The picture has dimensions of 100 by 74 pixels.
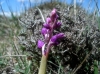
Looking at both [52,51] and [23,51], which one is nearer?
[52,51]

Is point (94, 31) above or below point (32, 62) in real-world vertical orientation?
above

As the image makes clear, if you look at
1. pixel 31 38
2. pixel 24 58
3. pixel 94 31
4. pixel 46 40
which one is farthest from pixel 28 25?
pixel 46 40

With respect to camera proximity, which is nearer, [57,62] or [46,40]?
[46,40]

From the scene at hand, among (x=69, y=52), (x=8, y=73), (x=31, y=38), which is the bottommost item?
(x=8, y=73)

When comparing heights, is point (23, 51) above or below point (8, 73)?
above

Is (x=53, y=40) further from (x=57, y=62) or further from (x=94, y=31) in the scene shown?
(x=94, y=31)

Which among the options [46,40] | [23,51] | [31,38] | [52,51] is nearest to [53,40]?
[46,40]

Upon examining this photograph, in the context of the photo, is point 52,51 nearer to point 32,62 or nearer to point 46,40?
point 32,62

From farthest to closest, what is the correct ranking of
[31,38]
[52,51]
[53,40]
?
[31,38], [52,51], [53,40]

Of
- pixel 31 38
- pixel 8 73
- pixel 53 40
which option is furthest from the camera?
pixel 8 73
